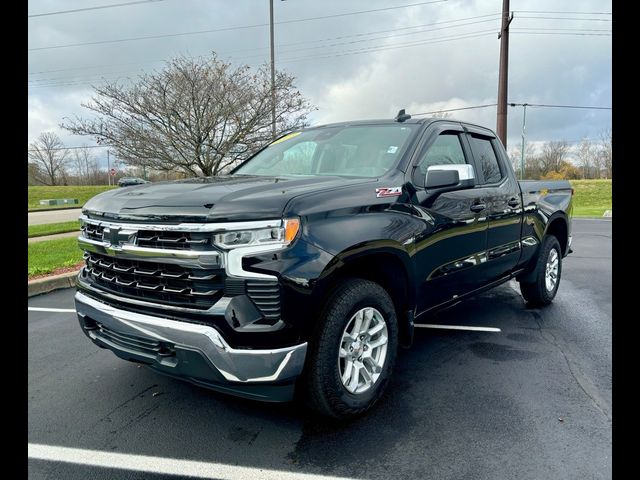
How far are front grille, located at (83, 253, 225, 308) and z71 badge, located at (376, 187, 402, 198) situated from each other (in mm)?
1205

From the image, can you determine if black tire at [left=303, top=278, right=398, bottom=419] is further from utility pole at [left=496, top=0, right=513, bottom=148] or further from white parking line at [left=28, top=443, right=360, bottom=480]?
utility pole at [left=496, top=0, right=513, bottom=148]

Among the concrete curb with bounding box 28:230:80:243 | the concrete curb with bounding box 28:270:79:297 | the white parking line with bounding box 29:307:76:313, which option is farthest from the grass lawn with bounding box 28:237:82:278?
the white parking line with bounding box 29:307:76:313

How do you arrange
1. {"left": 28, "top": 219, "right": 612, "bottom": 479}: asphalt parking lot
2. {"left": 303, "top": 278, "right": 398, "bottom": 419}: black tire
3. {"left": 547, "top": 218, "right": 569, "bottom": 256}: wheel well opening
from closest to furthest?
{"left": 28, "top": 219, "right": 612, "bottom": 479}: asphalt parking lot, {"left": 303, "top": 278, "right": 398, "bottom": 419}: black tire, {"left": 547, "top": 218, "right": 569, "bottom": 256}: wheel well opening

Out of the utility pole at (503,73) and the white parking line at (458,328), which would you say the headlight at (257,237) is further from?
the utility pole at (503,73)

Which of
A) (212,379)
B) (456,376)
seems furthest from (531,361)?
(212,379)

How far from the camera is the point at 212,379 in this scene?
7.95 feet

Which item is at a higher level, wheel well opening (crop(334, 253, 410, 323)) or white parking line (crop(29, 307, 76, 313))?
wheel well opening (crop(334, 253, 410, 323))

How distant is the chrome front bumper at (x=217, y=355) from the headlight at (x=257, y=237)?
0.46m

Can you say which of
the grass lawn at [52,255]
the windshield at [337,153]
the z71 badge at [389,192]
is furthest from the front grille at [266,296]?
the grass lawn at [52,255]

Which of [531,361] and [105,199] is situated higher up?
[105,199]

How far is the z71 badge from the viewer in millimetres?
2993

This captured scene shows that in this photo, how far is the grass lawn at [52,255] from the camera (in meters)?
7.19
